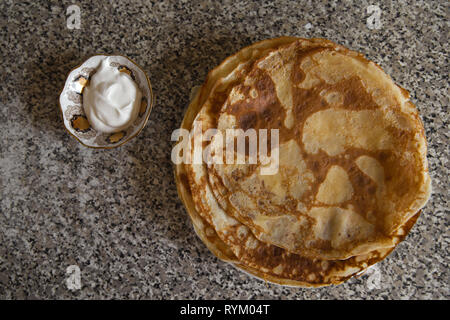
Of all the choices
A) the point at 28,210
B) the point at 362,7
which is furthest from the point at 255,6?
the point at 28,210

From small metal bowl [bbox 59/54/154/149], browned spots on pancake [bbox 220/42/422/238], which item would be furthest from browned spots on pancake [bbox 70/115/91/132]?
browned spots on pancake [bbox 220/42/422/238]

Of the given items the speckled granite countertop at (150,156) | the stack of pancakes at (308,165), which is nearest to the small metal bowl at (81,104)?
the speckled granite countertop at (150,156)

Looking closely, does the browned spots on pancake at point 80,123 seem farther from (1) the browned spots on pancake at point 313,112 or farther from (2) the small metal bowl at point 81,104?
(1) the browned spots on pancake at point 313,112

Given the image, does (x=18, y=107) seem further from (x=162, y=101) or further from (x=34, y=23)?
(x=162, y=101)

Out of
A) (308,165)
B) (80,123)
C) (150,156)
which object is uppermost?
(80,123)

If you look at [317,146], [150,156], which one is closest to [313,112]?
[317,146]

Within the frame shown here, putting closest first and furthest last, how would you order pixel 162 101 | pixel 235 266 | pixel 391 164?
1. pixel 391 164
2. pixel 235 266
3. pixel 162 101

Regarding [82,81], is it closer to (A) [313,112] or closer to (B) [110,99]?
(B) [110,99]

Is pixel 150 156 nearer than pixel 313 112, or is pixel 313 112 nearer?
pixel 313 112
